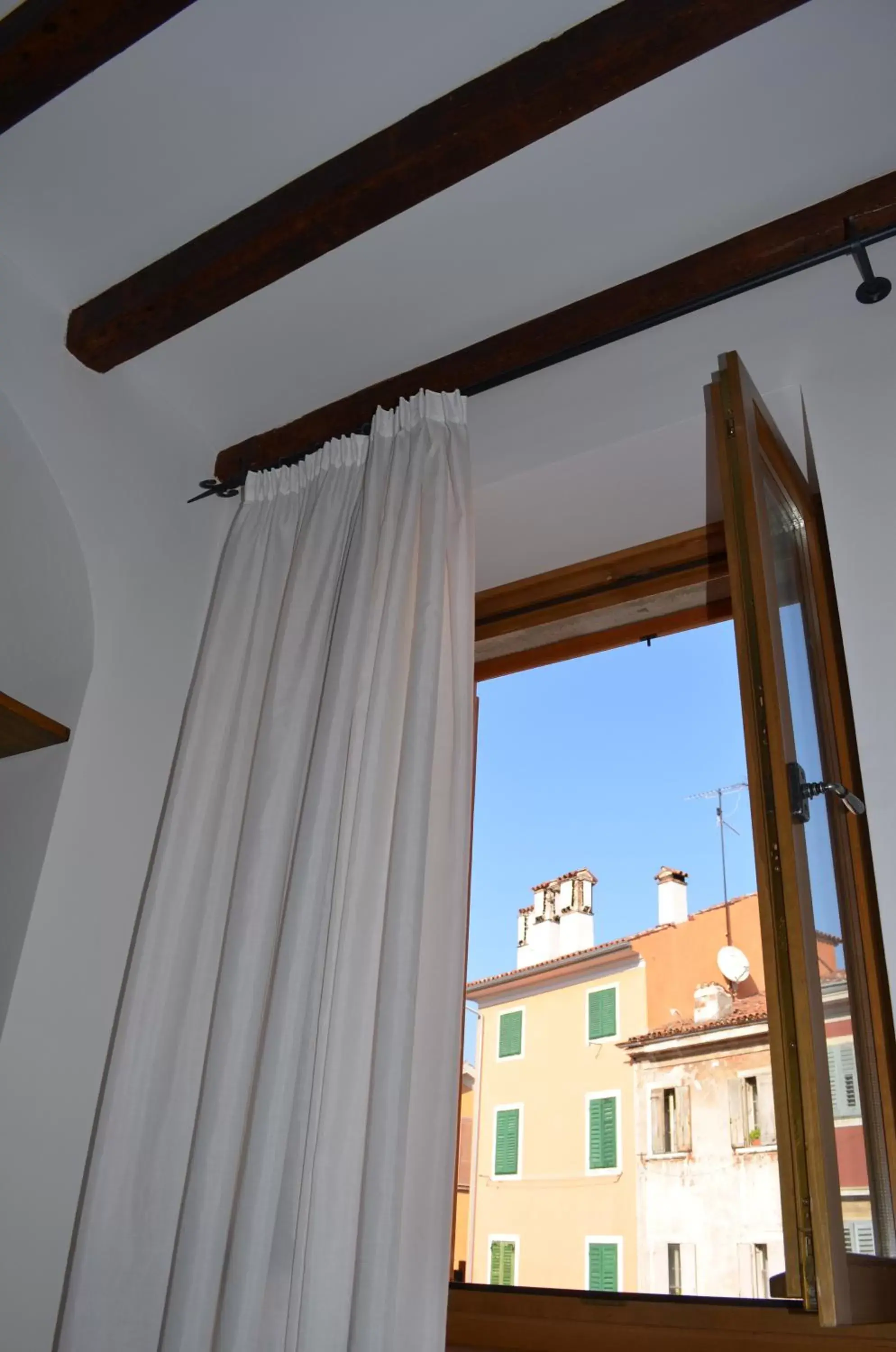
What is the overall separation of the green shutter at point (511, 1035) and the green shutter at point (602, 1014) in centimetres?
19

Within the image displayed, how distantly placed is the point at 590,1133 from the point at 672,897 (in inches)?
19.7

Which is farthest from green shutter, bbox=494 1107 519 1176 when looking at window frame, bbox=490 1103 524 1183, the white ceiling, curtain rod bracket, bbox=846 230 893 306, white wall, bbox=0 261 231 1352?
curtain rod bracket, bbox=846 230 893 306

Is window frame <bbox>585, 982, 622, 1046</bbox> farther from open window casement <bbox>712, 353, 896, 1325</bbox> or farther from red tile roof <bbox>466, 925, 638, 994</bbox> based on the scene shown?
open window casement <bbox>712, 353, 896, 1325</bbox>

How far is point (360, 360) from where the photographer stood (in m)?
2.69

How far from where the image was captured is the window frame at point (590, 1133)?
2160mm

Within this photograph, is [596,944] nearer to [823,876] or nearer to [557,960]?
[557,960]

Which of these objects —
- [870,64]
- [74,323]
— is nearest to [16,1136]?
[74,323]

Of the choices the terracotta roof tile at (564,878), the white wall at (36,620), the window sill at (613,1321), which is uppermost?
the white wall at (36,620)

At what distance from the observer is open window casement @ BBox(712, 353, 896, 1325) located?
1.37 meters

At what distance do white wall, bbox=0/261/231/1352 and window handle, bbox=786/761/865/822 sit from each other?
4.77ft

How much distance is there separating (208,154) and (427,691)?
3.90ft

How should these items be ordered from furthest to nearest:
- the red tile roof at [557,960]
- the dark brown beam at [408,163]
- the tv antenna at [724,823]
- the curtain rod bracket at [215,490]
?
Result: the curtain rod bracket at [215,490], the red tile roof at [557,960], the tv antenna at [724,823], the dark brown beam at [408,163]

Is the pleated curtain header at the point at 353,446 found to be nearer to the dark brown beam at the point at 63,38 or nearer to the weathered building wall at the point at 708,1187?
the dark brown beam at the point at 63,38

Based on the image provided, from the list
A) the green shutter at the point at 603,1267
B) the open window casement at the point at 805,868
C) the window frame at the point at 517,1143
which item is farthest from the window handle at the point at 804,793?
the window frame at the point at 517,1143
